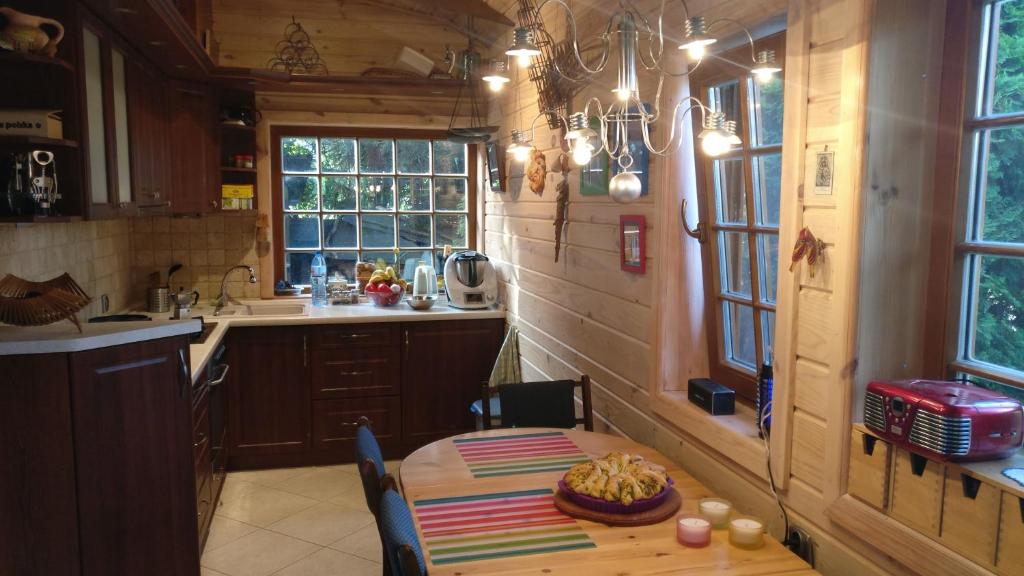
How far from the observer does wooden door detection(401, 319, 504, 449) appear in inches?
188

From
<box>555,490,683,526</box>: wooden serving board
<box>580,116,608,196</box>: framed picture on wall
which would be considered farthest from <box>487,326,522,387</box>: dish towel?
<box>555,490,683,526</box>: wooden serving board

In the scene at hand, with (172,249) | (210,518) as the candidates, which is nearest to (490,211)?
(172,249)

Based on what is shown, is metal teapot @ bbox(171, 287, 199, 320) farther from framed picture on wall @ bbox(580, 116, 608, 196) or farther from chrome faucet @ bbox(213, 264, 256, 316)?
framed picture on wall @ bbox(580, 116, 608, 196)

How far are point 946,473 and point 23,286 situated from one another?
2.71 meters

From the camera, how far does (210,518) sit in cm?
375

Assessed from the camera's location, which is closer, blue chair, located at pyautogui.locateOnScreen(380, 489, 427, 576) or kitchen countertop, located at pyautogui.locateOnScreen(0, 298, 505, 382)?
blue chair, located at pyautogui.locateOnScreen(380, 489, 427, 576)

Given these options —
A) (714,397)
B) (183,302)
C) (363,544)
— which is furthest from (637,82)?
(183,302)

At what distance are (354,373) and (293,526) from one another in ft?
3.50

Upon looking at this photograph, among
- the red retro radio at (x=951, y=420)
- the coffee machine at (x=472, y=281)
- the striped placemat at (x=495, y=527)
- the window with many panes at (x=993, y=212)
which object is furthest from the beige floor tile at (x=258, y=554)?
the window with many panes at (x=993, y=212)

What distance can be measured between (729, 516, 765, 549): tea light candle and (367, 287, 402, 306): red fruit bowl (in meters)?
3.33

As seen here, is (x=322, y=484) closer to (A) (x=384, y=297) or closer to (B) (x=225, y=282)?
(A) (x=384, y=297)

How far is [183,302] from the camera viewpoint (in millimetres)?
4648

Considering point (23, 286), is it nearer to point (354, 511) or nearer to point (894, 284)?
point (354, 511)

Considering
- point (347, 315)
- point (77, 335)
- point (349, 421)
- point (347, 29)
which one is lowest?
point (349, 421)
